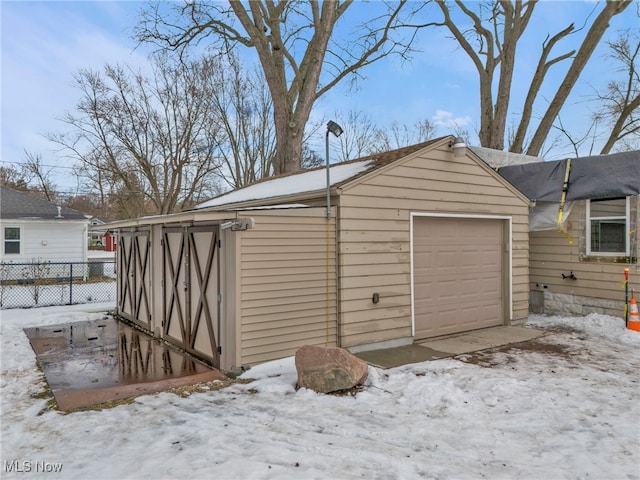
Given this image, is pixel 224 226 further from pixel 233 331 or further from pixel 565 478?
pixel 565 478

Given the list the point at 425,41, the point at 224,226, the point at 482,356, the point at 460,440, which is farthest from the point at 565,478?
the point at 425,41

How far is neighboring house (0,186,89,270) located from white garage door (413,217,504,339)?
1347 cm

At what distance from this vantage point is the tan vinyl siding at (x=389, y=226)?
5.98 meters

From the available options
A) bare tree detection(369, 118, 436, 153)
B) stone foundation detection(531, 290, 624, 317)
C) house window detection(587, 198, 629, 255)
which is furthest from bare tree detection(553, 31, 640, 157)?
stone foundation detection(531, 290, 624, 317)

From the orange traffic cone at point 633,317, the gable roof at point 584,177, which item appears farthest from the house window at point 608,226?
the orange traffic cone at point 633,317

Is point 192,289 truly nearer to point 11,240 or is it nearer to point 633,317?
point 633,317

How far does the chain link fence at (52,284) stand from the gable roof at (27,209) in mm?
1861

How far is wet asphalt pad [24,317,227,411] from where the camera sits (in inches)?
181

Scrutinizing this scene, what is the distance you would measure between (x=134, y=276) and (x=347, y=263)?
486cm

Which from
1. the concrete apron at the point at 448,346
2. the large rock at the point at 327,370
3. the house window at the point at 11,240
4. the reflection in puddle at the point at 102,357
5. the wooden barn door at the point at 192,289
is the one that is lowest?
the reflection in puddle at the point at 102,357

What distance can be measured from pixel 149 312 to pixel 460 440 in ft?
19.9

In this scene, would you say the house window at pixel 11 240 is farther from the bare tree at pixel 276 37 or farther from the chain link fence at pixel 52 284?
the bare tree at pixel 276 37

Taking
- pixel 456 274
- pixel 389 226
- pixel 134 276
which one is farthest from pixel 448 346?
pixel 134 276

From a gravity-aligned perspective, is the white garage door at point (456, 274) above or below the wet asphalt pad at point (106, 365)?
above
